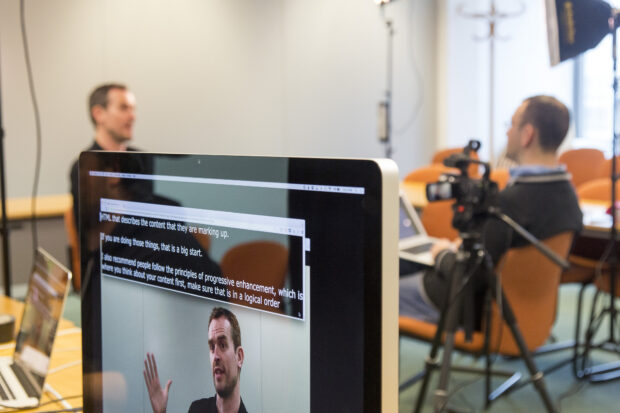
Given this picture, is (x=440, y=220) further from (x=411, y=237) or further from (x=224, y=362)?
(x=224, y=362)

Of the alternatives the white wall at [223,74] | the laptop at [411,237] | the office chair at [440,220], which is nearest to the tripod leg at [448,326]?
the laptop at [411,237]

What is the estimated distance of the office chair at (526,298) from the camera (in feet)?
8.28

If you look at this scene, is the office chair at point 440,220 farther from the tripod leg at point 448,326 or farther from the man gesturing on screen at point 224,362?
the man gesturing on screen at point 224,362

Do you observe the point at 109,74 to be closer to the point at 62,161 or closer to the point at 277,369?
the point at 62,161

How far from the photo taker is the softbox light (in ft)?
9.04

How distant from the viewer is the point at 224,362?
0.78m

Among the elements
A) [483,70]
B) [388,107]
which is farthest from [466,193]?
[483,70]

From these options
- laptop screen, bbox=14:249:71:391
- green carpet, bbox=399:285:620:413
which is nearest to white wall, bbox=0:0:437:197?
green carpet, bbox=399:285:620:413

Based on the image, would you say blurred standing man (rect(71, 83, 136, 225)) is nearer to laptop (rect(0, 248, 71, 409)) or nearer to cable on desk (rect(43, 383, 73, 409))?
laptop (rect(0, 248, 71, 409))

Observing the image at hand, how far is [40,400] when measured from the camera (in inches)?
50.4

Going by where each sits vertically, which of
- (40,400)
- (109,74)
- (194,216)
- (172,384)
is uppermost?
(109,74)

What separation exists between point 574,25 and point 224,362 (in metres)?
2.46

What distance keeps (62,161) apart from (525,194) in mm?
3715

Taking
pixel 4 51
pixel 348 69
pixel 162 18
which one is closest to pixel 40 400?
pixel 4 51
